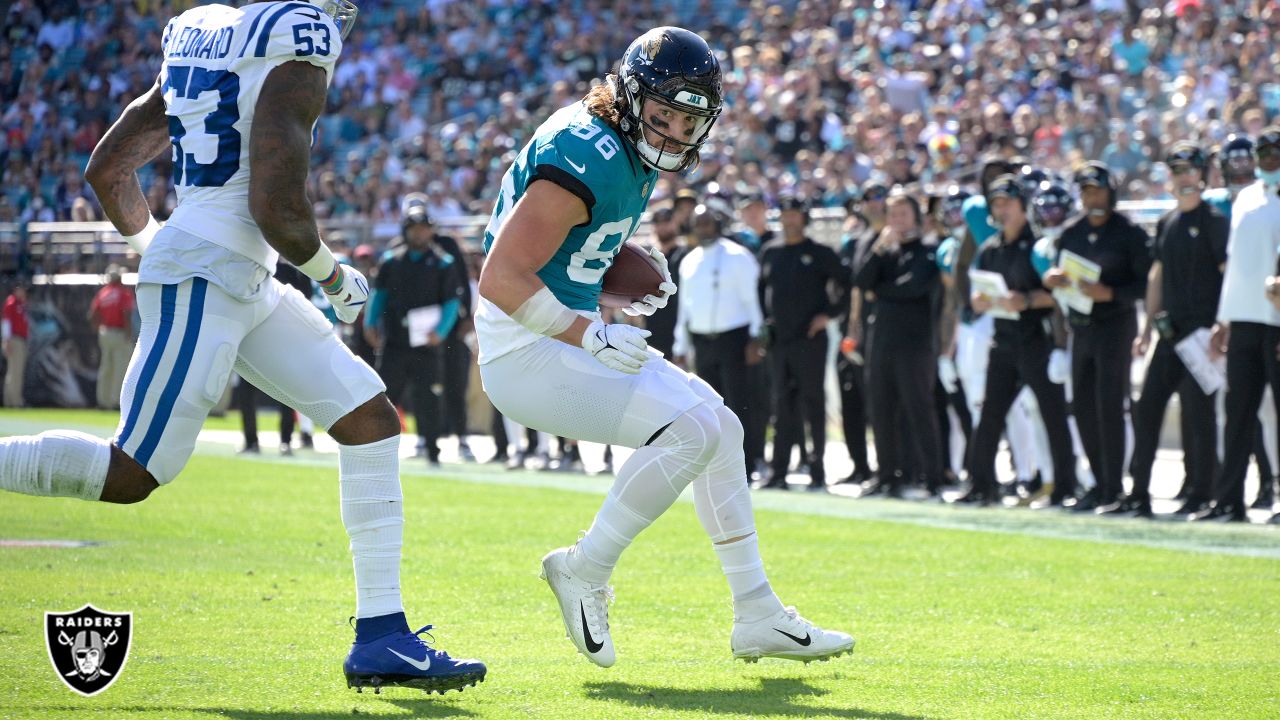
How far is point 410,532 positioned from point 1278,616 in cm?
438

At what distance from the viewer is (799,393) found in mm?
12328

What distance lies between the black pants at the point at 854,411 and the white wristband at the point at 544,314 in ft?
26.3

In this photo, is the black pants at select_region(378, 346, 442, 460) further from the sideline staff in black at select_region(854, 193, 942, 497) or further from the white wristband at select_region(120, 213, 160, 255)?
the white wristband at select_region(120, 213, 160, 255)

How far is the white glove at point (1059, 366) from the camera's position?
10.5 meters

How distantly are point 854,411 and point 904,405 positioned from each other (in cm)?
115

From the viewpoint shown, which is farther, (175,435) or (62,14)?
(62,14)

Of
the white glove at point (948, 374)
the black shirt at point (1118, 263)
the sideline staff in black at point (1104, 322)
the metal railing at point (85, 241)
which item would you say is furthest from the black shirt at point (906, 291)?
the metal railing at point (85, 241)

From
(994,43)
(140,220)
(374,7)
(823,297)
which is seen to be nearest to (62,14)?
(374,7)

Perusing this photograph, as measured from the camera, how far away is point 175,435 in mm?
4414

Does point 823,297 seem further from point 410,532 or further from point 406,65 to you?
point 406,65

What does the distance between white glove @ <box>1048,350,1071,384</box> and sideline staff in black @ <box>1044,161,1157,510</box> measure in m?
0.16

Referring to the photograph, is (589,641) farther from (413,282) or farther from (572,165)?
(413,282)

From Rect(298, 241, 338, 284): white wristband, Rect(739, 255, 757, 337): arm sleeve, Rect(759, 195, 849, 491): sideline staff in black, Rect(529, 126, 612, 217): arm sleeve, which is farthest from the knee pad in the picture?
Rect(739, 255, 757, 337): arm sleeve

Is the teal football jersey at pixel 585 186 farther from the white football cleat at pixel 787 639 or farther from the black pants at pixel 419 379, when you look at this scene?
the black pants at pixel 419 379
